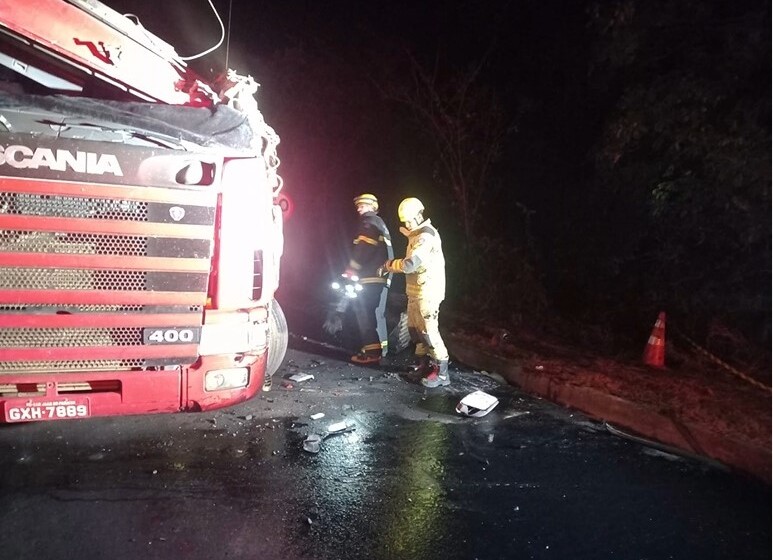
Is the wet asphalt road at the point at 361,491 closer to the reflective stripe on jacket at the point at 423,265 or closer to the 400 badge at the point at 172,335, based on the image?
the 400 badge at the point at 172,335

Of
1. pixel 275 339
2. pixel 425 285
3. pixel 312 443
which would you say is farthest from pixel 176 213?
pixel 425 285

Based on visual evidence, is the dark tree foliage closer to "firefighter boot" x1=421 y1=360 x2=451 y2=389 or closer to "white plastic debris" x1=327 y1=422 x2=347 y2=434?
"firefighter boot" x1=421 y1=360 x2=451 y2=389

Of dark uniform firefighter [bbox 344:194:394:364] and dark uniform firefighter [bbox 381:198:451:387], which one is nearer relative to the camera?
dark uniform firefighter [bbox 381:198:451:387]

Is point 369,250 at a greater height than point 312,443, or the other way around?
point 369,250

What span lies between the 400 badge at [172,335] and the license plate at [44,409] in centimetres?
49

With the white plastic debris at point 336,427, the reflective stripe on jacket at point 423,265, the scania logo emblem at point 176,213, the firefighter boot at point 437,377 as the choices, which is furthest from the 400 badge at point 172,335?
the firefighter boot at point 437,377

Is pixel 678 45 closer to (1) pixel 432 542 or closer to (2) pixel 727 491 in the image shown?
(2) pixel 727 491

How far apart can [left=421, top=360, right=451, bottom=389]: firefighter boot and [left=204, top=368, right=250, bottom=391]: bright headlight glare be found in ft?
7.14

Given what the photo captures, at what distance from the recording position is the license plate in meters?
3.34

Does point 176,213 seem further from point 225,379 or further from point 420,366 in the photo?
A: point 420,366

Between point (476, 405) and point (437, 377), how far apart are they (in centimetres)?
77

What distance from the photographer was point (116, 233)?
3.37m

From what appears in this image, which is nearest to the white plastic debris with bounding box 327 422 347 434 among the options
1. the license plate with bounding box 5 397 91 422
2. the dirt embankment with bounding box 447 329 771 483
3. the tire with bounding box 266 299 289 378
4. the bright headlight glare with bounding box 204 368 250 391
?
the tire with bounding box 266 299 289 378

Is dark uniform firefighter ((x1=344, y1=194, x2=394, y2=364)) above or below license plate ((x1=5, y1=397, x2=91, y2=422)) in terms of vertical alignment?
above
